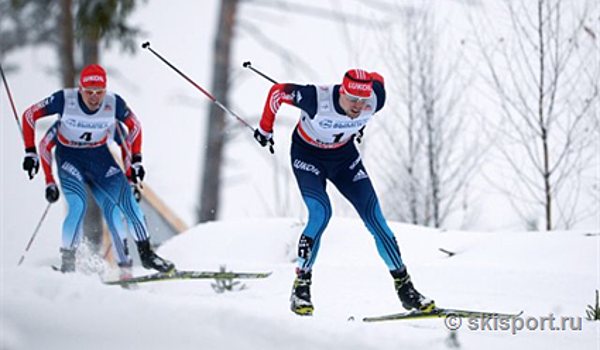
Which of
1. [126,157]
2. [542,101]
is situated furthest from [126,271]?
[542,101]

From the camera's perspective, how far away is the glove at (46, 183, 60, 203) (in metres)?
6.98

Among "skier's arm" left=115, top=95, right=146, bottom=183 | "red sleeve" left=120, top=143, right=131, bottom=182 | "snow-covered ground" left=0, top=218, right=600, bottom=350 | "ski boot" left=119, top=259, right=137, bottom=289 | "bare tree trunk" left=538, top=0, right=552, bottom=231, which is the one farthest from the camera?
"bare tree trunk" left=538, top=0, right=552, bottom=231

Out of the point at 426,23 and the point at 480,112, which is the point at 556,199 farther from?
the point at 426,23

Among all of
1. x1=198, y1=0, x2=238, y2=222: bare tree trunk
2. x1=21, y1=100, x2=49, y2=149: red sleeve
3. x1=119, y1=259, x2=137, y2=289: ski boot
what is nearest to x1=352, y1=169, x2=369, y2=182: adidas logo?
x1=119, y1=259, x2=137, y2=289: ski boot

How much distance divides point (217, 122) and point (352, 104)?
7.79 m

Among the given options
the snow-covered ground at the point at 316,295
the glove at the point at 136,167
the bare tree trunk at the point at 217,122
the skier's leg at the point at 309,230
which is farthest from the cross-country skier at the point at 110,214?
the bare tree trunk at the point at 217,122

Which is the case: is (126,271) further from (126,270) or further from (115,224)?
(115,224)

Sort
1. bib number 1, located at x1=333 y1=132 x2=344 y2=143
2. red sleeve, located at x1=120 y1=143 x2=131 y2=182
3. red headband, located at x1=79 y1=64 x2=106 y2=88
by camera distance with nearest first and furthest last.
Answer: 1. bib number 1, located at x1=333 y1=132 x2=344 y2=143
2. red headband, located at x1=79 y1=64 x2=106 y2=88
3. red sleeve, located at x1=120 y1=143 x2=131 y2=182

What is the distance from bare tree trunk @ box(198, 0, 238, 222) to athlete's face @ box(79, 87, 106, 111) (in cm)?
608

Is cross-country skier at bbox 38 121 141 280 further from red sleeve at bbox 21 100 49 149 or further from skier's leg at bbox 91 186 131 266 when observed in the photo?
red sleeve at bbox 21 100 49 149

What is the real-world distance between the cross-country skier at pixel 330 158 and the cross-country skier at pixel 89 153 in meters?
1.97

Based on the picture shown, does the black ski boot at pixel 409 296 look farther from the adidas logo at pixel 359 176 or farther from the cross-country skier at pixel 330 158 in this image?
the adidas logo at pixel 359 176

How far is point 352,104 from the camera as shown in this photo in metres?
5.52

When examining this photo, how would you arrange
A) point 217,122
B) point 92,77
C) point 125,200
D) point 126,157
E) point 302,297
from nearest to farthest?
point 302,297 → point 92,77 → point 125,200 → point 126,157 → point 217,122
